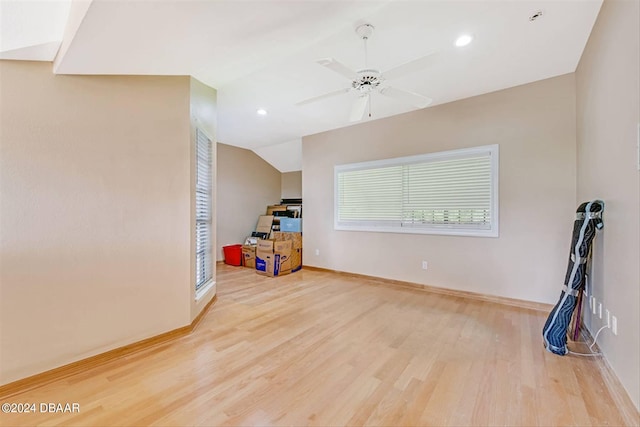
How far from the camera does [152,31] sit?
→ 70.4 inches

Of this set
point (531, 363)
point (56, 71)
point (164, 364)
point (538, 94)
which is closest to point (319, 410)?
point (164, 364)

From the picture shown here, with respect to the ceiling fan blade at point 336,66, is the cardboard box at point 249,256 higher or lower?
lower

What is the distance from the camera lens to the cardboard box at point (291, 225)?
20.0ft

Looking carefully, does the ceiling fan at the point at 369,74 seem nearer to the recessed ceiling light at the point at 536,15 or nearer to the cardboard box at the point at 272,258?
the recessed ceiling light at the point at 536,15

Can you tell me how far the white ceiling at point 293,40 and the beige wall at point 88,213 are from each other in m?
0.25

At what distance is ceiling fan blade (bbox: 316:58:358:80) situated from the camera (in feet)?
6.33

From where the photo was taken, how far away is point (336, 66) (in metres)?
2.03

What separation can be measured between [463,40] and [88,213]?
353cm

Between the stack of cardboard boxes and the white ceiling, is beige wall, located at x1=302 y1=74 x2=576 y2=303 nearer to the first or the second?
the white ceiling

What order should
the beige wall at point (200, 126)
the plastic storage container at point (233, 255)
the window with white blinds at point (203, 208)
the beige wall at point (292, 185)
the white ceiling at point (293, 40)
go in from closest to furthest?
the white ceiling at point (293, 40), the beige wall at point (200, 126), the window with white blinds at point (203, 208), the plastic storage container at point (233, 255), the beige wall at point (292, 185)

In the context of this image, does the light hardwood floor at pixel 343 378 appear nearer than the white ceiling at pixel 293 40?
Yes

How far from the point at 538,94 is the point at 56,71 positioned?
4770 millimetres

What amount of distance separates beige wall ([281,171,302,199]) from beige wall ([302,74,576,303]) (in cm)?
293

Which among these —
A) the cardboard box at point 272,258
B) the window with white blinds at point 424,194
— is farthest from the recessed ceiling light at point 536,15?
the cardboard box at point 272,258
